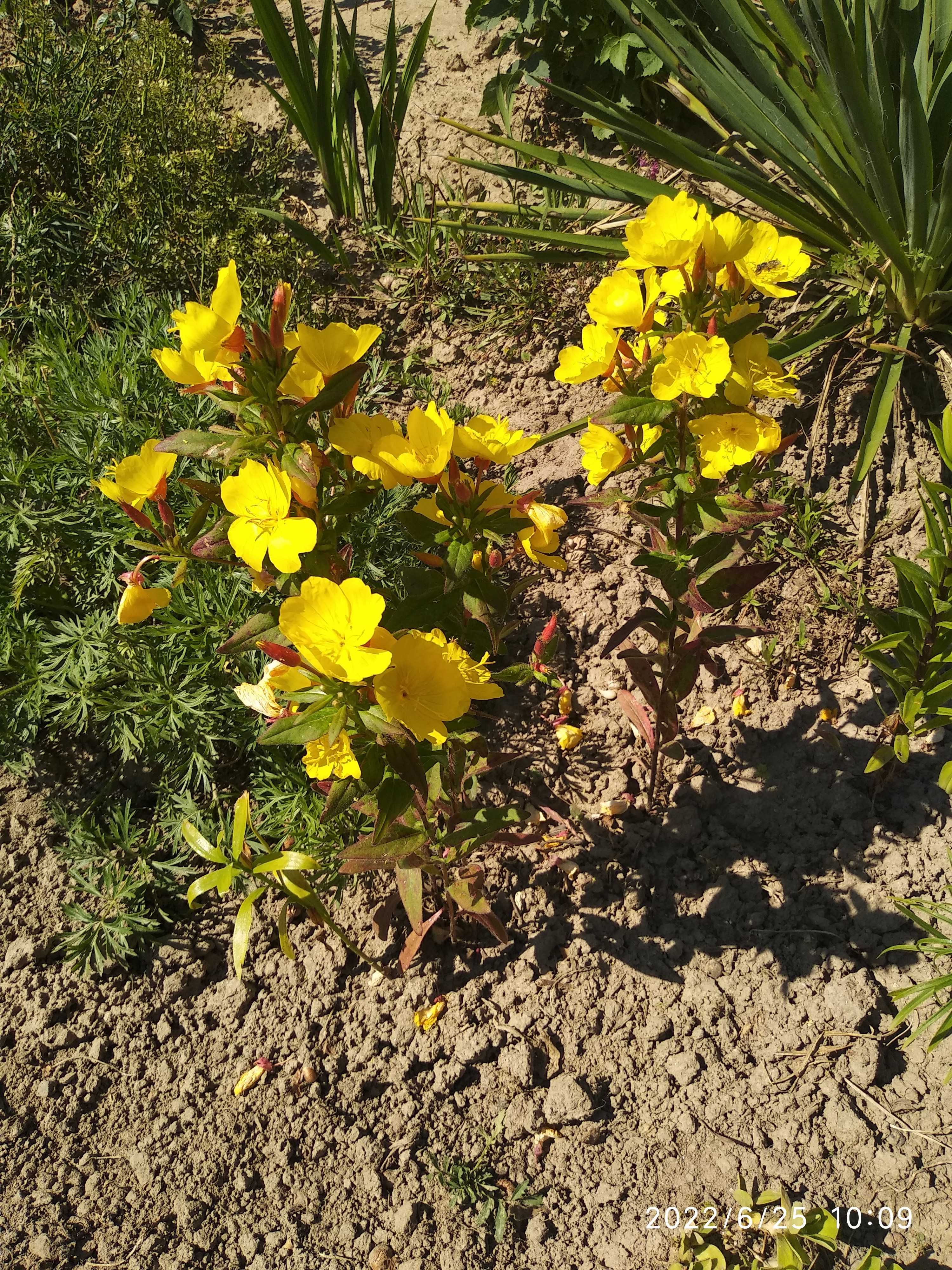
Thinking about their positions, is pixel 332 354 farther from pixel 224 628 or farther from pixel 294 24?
pixel 294 24

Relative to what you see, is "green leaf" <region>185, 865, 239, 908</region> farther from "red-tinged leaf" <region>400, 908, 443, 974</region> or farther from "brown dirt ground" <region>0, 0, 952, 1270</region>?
"brown dirt ground" <region>0, 0, 952, 1270</region>

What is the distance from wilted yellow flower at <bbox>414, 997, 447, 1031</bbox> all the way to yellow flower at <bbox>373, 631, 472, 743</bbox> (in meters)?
0.90

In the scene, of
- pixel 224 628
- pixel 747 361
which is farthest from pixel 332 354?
pixel 224 628

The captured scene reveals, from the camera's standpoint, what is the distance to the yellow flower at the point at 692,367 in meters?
1.33

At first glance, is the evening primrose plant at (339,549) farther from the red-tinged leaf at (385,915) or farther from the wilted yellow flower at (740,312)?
the wilted yellow flower at (740,312)

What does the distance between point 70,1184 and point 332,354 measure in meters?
1.71

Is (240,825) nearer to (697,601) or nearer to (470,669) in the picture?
(470,669)

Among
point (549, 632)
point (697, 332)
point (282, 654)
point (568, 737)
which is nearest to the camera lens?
point (282, 654)

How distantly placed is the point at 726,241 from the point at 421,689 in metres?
0.81

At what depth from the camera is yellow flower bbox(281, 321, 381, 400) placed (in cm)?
129

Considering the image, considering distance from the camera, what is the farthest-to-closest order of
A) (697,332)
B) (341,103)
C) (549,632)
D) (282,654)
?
1. (341,103)
2. (549,632)
3. (697,332)
4. (282,654)

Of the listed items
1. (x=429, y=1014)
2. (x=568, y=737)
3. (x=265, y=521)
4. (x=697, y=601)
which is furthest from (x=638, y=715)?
(x=265, y=521)

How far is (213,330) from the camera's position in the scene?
46.4 inches

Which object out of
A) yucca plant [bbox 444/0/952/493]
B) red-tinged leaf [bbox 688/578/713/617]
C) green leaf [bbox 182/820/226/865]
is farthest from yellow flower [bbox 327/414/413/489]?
yucca plant [bbox 444/0/952/493]
